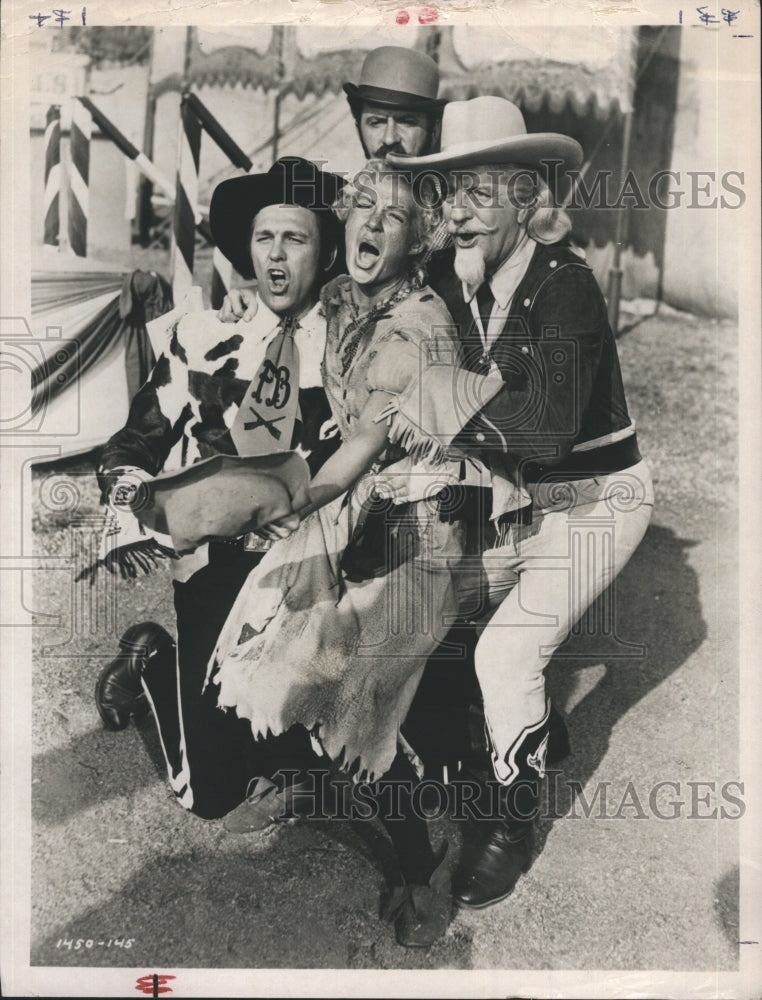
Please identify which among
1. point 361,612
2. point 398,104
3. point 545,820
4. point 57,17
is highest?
point 57,17

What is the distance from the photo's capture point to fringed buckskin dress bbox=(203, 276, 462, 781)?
2416mm

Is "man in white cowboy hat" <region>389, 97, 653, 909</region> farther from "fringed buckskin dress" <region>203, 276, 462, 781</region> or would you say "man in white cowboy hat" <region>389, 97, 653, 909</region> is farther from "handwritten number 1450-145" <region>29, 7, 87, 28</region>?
"handwritten number 1450-145" <region>29, 7, 87, 28</region>

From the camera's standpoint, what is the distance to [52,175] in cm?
257

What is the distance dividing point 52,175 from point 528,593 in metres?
1.82

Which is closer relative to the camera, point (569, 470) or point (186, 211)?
point (569, 470)

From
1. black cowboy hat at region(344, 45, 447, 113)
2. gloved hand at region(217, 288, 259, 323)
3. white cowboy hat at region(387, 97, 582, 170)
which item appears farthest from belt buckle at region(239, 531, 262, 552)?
black cowboy hat at region(344, 45, 447, 113)

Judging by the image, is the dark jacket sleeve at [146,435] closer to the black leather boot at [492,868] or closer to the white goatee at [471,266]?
the white goatee at [471,266]

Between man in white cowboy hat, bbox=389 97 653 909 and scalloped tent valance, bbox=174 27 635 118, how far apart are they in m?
0.09

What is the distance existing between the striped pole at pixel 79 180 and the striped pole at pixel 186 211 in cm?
27

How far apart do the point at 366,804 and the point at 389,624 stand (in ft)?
1.68

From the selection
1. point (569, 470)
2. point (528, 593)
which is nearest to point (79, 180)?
point (569, 470)

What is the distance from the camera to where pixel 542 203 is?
242cm

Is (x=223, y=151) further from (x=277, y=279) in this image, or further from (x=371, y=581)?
(x=371, y=581)

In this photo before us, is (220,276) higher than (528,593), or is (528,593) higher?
(220,276)
